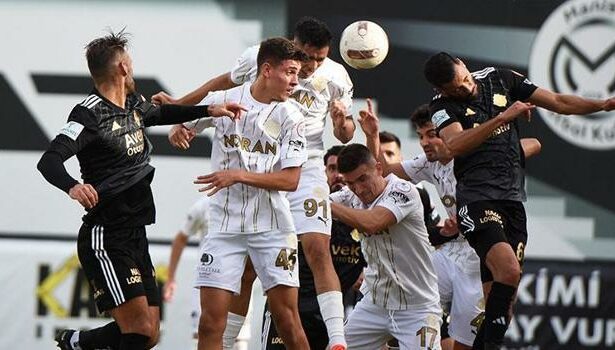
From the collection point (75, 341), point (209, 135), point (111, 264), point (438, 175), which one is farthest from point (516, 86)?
point (209, 135)

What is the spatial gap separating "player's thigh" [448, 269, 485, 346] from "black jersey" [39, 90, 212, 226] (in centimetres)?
275

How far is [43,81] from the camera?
42.0 ft

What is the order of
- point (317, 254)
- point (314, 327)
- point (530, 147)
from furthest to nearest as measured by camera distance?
point (314, 327)
point (530, 147)
point (317, 254)

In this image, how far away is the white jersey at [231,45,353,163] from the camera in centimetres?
909

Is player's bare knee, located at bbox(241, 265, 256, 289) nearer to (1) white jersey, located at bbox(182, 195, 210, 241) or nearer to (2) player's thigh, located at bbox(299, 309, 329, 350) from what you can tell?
(2) player's thigh, located at bbox(299, 309, 329, 350)

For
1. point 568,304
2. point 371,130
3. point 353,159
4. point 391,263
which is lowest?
point 568,304

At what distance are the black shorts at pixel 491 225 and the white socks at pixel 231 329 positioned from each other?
151 cm

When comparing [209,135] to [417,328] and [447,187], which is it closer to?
[447,187]

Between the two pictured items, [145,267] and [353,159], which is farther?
[353,159]

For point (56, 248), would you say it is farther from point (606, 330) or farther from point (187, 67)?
point (606, 330)

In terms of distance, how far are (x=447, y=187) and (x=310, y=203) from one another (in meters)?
1.34

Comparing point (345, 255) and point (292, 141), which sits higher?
point (292, 141)

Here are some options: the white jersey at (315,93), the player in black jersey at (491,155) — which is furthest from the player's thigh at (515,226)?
the white jersey at (315,93)

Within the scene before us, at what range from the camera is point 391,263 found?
9.01 metres
